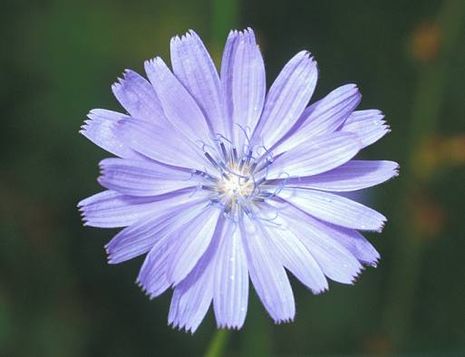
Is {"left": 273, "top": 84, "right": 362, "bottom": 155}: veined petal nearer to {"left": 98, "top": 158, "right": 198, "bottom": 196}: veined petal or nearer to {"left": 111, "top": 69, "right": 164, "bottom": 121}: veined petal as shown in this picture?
{"left": 98, "top": 158, "right": 198, "bottom": 196}: veined petal

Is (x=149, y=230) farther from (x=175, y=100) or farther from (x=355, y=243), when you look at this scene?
(x=355, y=243)

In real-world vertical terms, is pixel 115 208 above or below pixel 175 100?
below

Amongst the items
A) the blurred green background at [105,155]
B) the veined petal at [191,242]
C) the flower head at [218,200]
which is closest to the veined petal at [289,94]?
the flower head at [218,200]

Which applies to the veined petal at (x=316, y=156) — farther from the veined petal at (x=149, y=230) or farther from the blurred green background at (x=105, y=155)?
the blurred green background at (x=105, y=155)
